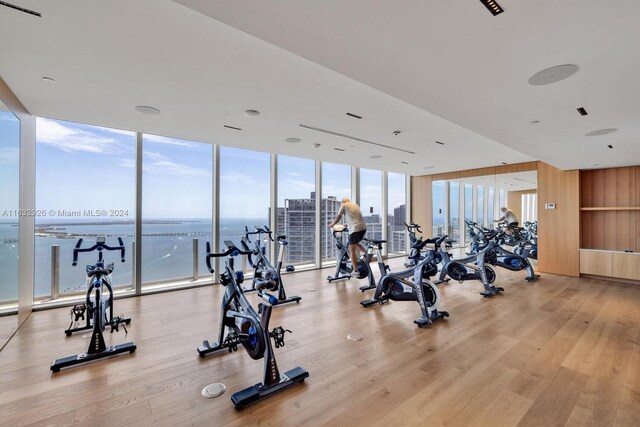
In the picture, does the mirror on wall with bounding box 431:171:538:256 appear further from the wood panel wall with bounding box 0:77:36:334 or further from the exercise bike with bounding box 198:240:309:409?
the wood panel wall with bounding box 0:77:36:334

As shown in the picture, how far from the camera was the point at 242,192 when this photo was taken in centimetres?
625

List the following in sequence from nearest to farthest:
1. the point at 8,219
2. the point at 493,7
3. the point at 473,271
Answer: the point at 493,7 < the point at 8,219 < the point at 473,271

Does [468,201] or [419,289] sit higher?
[468,201]

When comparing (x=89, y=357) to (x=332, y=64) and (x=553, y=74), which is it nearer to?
(x=332, y=64)

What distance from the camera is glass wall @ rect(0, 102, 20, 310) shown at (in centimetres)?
304

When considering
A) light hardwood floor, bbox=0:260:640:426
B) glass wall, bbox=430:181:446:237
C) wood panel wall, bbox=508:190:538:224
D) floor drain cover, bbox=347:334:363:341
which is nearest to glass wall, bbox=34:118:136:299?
light hardwood floor, bbox=0:260:640:426

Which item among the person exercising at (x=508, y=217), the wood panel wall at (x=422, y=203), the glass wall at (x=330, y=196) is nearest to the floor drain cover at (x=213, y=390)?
the glass wall at (x=330, y=196)

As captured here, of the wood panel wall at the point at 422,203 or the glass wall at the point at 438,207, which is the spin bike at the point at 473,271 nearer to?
the glass wall at the point at 438,207

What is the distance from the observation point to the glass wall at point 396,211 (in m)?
9.34

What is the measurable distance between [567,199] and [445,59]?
6638 mm

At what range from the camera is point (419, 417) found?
1.97m

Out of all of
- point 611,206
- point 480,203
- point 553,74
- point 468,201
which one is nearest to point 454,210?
point 468,201

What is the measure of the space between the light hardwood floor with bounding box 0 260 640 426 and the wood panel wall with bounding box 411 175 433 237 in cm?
547

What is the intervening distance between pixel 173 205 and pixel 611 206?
9.40 m
